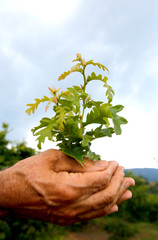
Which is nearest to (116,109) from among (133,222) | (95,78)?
(95,78)

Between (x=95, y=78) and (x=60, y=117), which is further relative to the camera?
(x=95, y=78)

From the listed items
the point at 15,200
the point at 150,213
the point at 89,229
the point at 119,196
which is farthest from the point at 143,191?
the point at 15,200

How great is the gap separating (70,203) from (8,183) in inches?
23.9

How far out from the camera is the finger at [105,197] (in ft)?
6.85

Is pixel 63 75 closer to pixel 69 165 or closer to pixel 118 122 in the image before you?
pixel 118 122

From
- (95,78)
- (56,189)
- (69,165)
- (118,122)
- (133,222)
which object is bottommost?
(133,222)

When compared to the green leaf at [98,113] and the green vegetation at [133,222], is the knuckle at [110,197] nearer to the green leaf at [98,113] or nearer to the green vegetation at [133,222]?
the green leaf at [98,113]

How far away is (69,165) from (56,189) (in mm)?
276

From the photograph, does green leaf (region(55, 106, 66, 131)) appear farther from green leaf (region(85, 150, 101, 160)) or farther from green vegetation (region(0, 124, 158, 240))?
green vegetation (region(0, 124, 158, 240))

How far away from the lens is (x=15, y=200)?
2061 millimetres

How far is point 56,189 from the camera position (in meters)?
1.97

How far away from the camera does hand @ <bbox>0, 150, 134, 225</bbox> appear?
1983 millimetres

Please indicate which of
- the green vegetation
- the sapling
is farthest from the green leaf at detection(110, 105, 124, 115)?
the green vegetation

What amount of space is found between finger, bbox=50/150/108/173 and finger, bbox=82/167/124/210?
190mm
